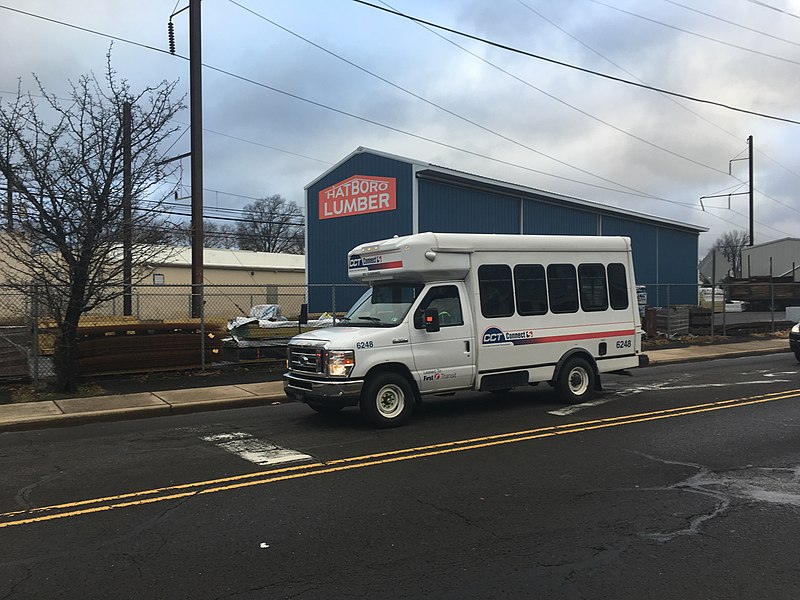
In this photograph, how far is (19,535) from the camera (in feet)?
15.9

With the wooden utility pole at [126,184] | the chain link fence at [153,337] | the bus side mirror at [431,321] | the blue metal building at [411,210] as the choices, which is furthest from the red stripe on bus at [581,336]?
the blue metal building at [411,210]

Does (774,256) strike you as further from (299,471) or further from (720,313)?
(299,471)

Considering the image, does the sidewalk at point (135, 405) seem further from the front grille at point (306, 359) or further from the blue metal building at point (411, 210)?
the blue metal building at point (411, 210)

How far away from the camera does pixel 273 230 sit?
235 feet

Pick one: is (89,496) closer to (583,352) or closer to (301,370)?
(301,370)

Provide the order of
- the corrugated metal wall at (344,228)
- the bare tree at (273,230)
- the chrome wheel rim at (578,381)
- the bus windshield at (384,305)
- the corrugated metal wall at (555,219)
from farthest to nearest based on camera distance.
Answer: the bare tree at (273,230) < the corrugated metal wall at (555,219) < the corrugated metal wall at (344,228) < the chrome wheel rim at (578,381) < the bus windshield at (384,305)

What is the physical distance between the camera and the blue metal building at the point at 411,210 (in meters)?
23.0

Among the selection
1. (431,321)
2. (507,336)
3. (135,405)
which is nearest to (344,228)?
(135,405)

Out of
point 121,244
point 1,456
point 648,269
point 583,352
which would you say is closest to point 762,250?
point 648,269

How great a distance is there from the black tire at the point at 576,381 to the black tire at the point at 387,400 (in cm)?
281

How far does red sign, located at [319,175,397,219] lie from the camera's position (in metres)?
23.7

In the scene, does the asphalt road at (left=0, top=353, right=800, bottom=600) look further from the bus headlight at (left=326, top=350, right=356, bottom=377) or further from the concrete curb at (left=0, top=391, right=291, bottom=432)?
the bus headlight at (left=326, top=350, right=356, bottom=377)

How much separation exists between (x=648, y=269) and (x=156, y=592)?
1229 inches

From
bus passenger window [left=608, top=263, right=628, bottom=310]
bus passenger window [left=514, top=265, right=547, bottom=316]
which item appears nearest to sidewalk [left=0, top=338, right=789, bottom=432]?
bus passenger window [left=514, top=265, right=547, bottom=316]
